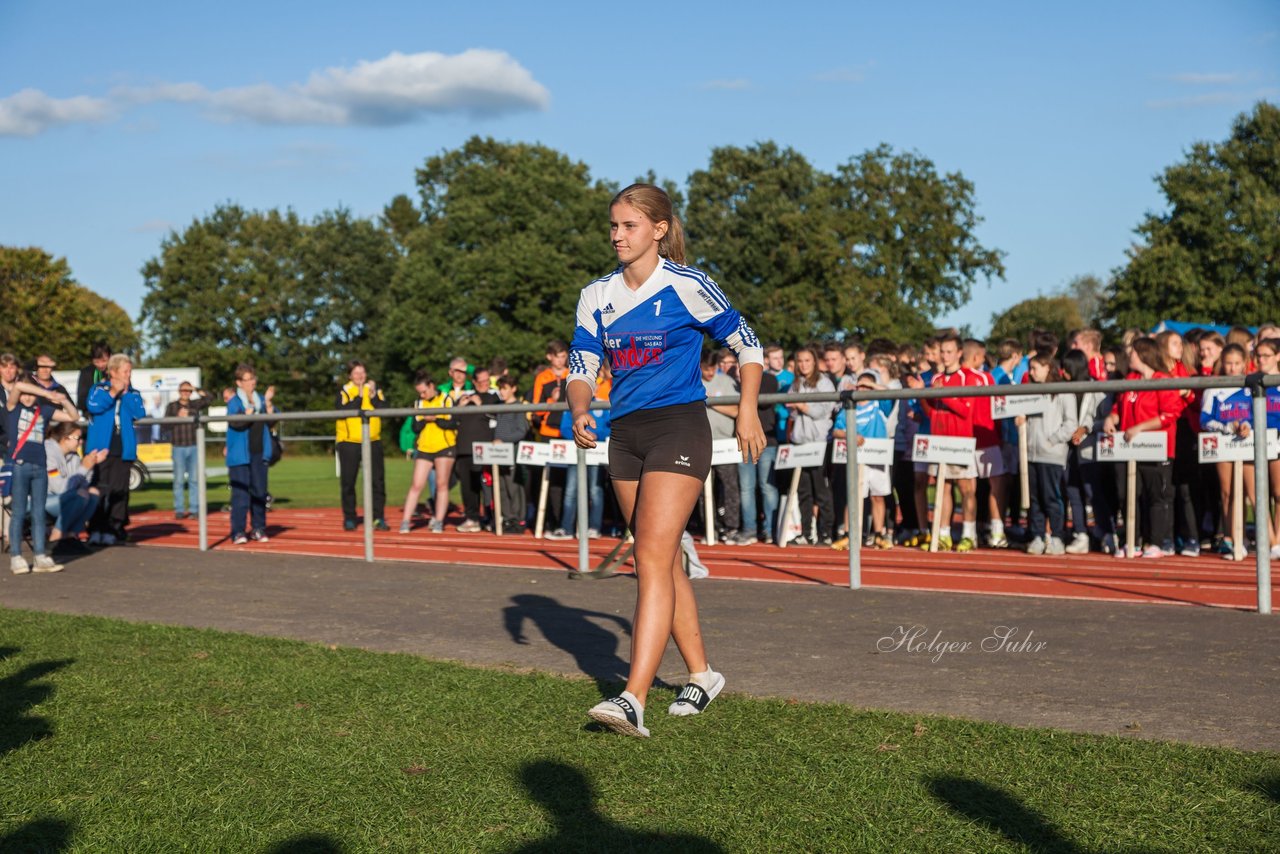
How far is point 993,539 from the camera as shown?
12992 mm

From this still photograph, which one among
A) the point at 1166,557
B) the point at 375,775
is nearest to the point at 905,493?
the point at 1166,557

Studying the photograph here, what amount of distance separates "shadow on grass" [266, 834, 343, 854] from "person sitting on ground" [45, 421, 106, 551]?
9.77 metres

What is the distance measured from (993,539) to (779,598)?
4.80 m

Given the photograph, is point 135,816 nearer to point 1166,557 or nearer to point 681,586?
point 681,586

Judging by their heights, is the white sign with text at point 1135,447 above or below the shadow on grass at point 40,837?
above

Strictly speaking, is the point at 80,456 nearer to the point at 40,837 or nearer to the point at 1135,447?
the point at 1135,447

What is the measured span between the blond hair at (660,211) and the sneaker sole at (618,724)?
184 cm

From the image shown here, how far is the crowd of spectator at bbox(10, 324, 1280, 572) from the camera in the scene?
38.7 feet

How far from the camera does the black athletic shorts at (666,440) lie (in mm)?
5352

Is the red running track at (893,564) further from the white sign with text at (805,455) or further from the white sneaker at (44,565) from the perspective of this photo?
the white sneaker at (44,565)

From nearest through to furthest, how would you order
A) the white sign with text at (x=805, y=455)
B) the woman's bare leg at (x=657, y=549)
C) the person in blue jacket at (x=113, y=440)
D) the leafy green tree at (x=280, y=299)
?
the woman's bare leg at (x=657, y=549) < the white sign with text at (x=805, y=455) < the person in blue jacket at (x=113, y=440) < the leafy green tree at (x=280, y=299)

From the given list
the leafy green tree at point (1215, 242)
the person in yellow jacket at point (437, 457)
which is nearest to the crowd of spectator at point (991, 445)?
the person in yellow jacket at point (437, 457)

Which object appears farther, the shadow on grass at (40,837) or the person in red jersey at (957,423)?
the person in red jersey at (957,423)

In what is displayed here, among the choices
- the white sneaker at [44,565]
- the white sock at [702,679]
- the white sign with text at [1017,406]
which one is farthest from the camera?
the white sign with text at [1017,406]
